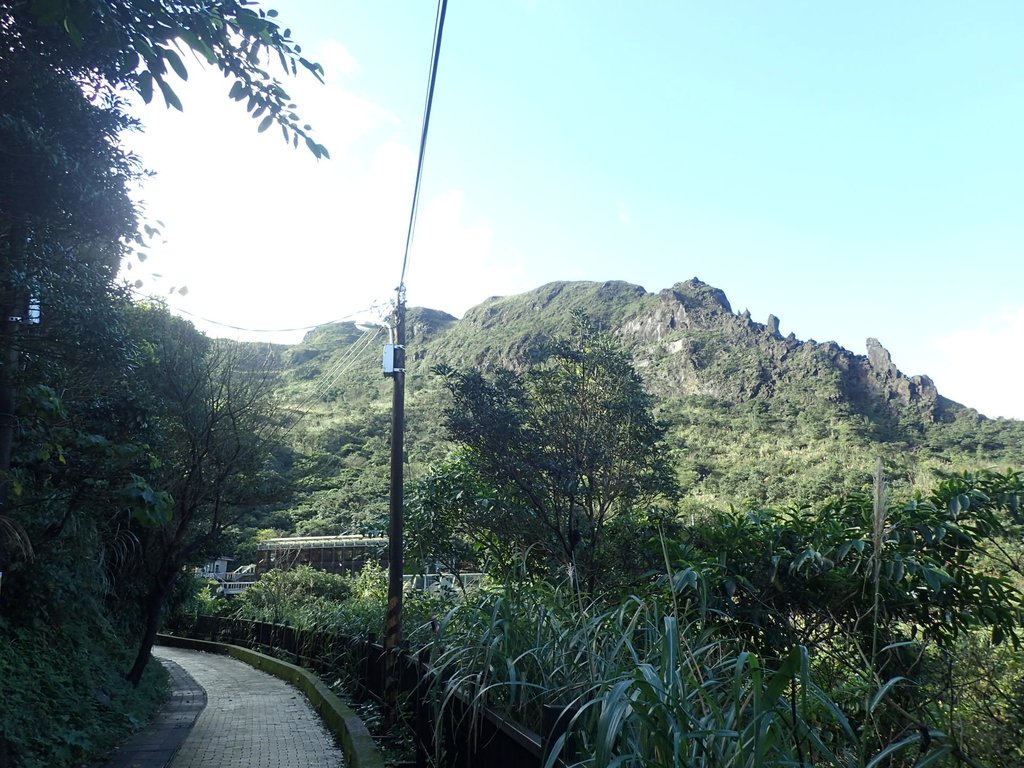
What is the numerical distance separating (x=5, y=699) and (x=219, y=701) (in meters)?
5.65

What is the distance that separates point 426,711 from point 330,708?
15.6 feet

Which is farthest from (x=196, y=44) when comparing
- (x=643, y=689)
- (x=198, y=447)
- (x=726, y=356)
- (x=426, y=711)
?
(x=726, y=356)

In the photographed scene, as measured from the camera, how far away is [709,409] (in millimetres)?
46312

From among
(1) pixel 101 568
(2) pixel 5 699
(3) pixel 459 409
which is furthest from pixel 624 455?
(1) pixel 101 568

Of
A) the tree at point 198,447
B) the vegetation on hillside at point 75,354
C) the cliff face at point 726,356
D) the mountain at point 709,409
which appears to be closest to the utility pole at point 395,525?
the mountain at point 709,409

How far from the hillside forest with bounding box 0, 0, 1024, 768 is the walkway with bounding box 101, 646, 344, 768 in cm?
49

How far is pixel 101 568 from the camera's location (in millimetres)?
11797

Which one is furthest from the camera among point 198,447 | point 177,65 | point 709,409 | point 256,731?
point 709,409

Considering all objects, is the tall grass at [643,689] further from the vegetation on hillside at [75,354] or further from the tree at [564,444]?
the tree at [564,444]

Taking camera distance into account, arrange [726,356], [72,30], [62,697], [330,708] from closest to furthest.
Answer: [72,30] < [62,697] < [330,708] < [726,356]

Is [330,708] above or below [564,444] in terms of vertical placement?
below

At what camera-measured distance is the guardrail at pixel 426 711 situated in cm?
346

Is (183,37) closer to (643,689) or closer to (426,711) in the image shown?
(643,689)

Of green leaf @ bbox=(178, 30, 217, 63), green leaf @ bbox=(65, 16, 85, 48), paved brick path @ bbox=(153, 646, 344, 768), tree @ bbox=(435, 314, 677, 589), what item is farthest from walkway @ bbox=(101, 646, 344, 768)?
green leaf @ bbox=(65, 16, 85, 48)
